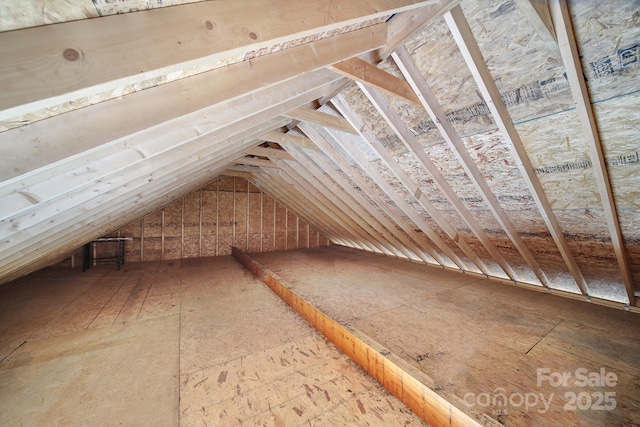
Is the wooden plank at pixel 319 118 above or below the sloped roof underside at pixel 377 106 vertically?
above

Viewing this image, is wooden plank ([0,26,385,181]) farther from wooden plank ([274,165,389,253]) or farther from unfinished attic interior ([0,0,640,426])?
wooden plank ([274,165,389,253])

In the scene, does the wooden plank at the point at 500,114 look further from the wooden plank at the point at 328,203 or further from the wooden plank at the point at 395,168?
the wooden plank at the point at 328,203

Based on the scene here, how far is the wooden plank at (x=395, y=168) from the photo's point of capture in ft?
8.71

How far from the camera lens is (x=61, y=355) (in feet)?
7.47

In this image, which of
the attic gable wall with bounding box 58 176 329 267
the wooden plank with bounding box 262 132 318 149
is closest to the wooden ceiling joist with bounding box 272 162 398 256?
the wooden plank with bounding box 262 132 318 149

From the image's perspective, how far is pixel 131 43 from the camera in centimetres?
64

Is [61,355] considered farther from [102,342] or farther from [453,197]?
[453,197]

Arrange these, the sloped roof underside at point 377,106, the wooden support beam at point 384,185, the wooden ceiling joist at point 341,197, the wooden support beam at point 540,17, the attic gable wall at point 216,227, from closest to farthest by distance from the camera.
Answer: the sloped roof underside at point 377,106
the wooden support beam at point 540,17
the wooden support beam at point 384,185
the wooden ceiling joist at point 341,197
the attic gable wall at point 216,227

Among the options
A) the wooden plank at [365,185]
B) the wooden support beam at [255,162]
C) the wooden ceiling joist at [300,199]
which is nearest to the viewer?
the wooden plank at [365,185]

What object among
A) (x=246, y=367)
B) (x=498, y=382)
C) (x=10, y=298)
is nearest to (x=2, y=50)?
(x=246, y=367)

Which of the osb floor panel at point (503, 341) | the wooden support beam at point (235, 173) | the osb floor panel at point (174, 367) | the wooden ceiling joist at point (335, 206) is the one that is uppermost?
the wooden support beam at point (235, 173)

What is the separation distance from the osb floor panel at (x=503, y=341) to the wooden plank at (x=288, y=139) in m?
2.47

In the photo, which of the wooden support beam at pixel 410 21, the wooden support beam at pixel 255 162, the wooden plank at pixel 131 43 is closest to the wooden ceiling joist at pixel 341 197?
the wooden support beam at pixel 255 162

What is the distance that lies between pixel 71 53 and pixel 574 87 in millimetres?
2522
